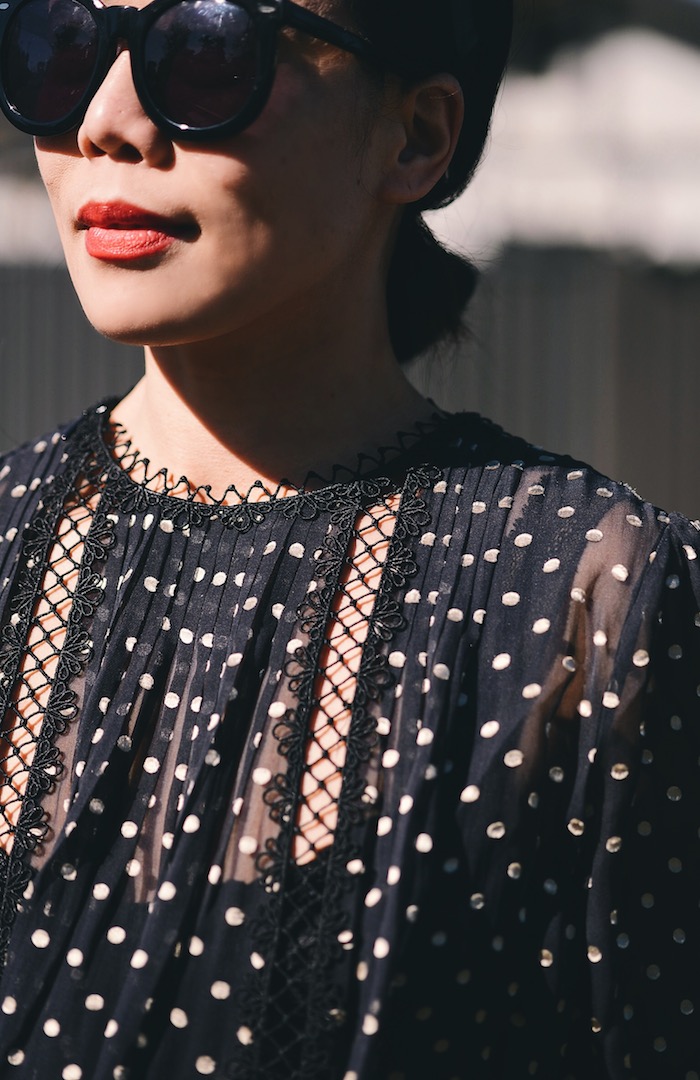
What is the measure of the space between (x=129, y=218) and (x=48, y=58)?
246 mm

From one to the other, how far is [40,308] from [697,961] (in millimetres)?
5938

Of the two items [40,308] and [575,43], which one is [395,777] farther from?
[575,43]

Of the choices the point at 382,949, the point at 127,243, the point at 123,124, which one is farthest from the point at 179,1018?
the point at 123,124

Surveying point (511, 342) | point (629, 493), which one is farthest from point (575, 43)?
point (629, 493)

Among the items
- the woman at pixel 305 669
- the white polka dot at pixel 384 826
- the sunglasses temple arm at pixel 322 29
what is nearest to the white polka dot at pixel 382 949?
the woman at pixel 305 669

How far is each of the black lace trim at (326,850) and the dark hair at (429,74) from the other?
0.46m

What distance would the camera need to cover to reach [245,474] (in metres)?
1.82

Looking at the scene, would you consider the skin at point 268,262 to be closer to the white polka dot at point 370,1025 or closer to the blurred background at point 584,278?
the white polka dot at point 370,1025

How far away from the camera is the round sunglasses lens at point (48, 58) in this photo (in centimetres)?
164

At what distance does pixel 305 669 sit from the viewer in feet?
5.43

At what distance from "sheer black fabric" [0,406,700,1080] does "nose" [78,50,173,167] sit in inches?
18.1

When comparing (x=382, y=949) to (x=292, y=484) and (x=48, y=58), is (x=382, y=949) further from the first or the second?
(x=48, y=58)

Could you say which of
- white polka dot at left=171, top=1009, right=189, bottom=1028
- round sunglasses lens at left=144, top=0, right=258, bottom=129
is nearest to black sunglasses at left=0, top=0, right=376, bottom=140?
round sunglasses lens at left=144, top=0, right=258, bottom=129

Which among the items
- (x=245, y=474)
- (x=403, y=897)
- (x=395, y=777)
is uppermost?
(x=245, y=474)
